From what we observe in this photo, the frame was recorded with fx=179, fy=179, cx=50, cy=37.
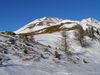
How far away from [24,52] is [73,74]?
1625 cm

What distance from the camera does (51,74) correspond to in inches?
476

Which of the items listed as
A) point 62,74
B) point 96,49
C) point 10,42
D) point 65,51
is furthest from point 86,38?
point 62,74

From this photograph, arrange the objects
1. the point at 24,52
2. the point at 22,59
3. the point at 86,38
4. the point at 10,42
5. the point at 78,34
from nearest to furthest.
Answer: the point at 22,59 < the point at 24,52 < the point at 10,42 < the point at 78,34 < the point at 86,38

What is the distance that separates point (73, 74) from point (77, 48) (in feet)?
111

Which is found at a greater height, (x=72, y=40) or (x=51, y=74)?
(x=72, y=40)

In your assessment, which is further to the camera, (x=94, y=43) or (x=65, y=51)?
(x=94, y=43)

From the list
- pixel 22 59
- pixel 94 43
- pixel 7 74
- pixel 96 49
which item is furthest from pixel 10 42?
pixel 94 43

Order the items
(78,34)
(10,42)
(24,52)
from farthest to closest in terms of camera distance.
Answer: (78,34) → (10,42) → (24,52)

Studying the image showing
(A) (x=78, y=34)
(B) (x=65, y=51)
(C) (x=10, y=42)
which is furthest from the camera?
(A) (x=78, y=34)

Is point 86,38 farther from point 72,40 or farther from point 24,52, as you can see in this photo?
point 24,52

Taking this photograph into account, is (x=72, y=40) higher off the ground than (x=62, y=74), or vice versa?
(x=72, y=40)

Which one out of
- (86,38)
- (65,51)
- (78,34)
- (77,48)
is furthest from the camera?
(86,38)

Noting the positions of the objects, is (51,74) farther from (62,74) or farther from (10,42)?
(10,42)

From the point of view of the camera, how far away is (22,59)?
22.9 meters
